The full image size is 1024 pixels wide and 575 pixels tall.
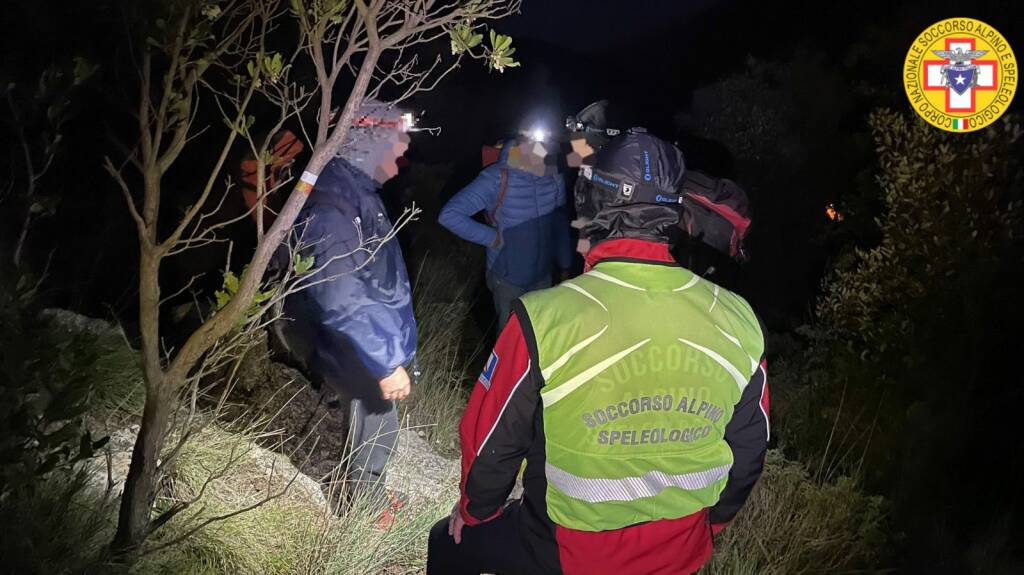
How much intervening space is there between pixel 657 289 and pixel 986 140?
4.58 m

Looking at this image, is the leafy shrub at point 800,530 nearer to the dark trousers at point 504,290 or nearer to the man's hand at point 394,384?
the man's hand at point 394,384

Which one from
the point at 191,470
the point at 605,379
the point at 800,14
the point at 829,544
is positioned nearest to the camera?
the point at 605,379

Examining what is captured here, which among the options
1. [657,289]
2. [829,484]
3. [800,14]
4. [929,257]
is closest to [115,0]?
[657,289]

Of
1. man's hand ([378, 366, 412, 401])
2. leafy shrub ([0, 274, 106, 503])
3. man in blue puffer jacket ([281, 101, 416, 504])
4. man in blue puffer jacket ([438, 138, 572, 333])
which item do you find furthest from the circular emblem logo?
leafy shrub ([0, 274, 106, 503])

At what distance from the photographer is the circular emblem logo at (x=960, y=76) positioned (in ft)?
19.7

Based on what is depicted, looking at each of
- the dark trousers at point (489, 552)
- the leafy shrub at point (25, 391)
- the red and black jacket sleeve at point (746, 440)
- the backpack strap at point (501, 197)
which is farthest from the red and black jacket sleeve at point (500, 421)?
the backpack strap at point (501, 197)

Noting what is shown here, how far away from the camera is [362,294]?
3262mm

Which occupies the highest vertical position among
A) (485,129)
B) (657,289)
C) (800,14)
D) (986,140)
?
(657,289)

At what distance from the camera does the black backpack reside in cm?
400

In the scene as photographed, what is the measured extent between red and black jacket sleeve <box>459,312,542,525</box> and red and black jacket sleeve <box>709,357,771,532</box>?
0.59 m

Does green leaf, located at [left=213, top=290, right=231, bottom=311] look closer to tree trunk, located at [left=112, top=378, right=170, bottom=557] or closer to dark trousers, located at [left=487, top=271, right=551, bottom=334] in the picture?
tree trunk, located at [left=112, top=378, right=170, bottom=557]

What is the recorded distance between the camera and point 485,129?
2191 cm

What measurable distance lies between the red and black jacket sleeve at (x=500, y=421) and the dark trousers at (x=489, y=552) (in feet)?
0.37

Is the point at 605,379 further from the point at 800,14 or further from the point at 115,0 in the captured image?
the point at 800,14
